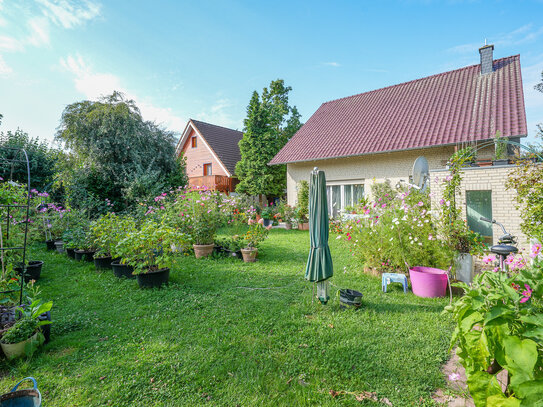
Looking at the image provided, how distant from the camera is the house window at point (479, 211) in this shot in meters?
5.90

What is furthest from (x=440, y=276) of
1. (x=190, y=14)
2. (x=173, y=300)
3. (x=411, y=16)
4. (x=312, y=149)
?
(x=312, y=149)

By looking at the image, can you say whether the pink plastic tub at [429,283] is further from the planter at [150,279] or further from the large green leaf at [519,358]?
the planter at [150,279]

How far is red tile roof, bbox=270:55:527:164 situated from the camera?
9.34 metres

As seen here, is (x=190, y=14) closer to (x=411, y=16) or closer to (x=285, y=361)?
(x=411, y=16)

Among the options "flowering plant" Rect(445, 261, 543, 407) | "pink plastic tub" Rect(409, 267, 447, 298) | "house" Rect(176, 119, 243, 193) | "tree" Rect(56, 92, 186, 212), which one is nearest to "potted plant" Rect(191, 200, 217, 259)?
"pink plastic tub" Rect(409, 267, 447, 298)

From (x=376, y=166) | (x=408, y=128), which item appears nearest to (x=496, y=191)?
(x=376, y=166)

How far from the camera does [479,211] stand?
6.05 m

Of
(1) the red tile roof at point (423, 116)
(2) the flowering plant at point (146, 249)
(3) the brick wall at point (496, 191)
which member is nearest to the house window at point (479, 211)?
(3) the brick wall at point (496, 191)

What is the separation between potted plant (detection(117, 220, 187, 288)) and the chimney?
14.3 m

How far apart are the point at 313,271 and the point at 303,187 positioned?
957cm

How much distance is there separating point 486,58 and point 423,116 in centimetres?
360

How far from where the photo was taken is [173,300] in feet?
13.6

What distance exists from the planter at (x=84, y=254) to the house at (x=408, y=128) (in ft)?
24.6

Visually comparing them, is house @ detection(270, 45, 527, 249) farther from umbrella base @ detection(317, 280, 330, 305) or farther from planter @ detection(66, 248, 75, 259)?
planter @ detection(66, 248, 75, 259)
